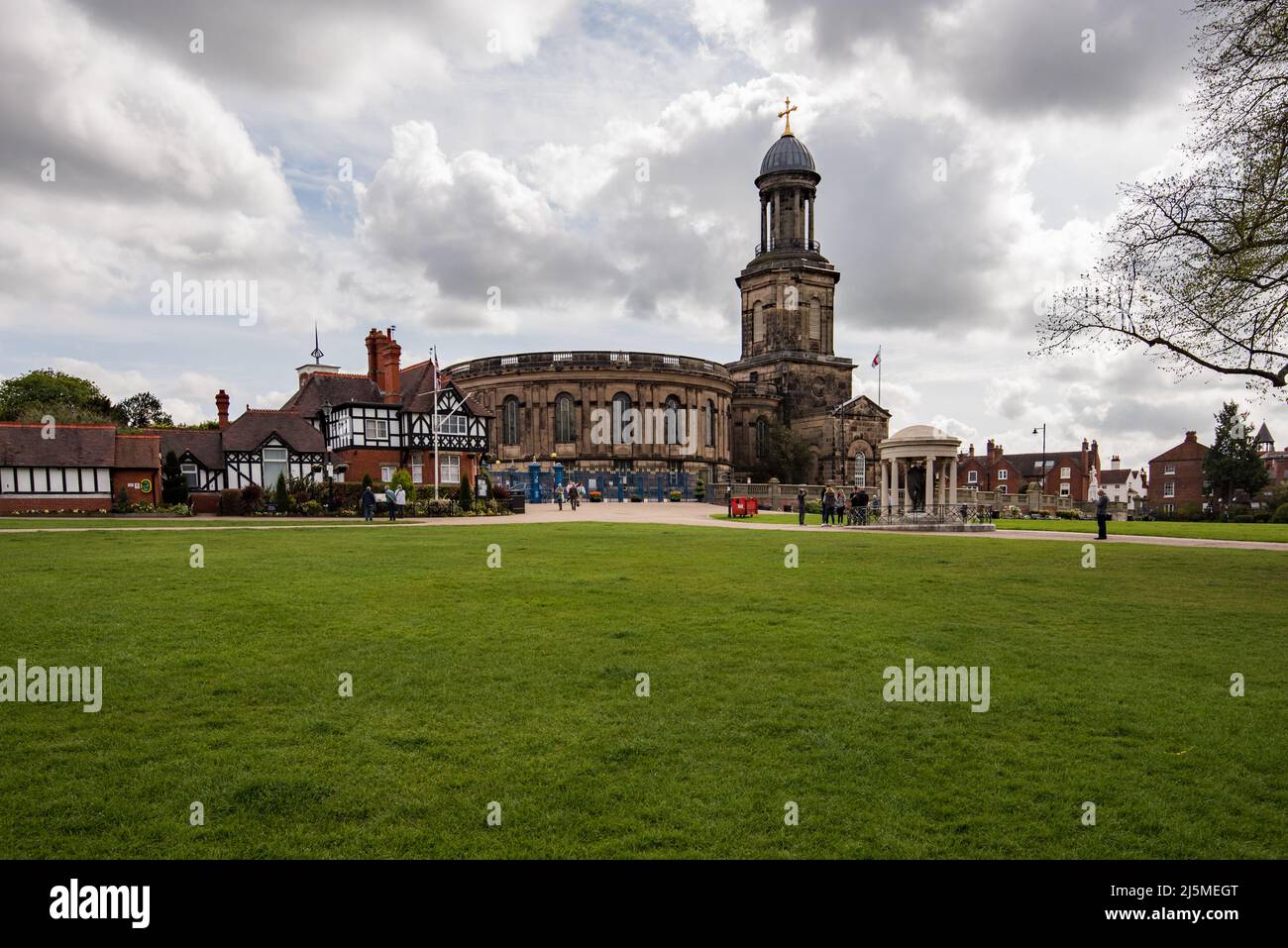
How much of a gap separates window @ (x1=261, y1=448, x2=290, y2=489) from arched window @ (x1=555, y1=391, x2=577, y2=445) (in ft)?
88.2

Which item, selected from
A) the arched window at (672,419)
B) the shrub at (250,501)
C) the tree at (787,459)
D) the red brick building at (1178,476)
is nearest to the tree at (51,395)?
the shrub at (250,501)

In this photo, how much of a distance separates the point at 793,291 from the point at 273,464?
55.5 meters

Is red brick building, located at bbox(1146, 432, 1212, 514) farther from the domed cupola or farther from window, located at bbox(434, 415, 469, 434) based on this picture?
window, located at bbox(434, 415, 469, 434)

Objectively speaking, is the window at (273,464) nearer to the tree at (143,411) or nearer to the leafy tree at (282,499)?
the leafy tree at (282,499)

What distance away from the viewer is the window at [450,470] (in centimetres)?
5261

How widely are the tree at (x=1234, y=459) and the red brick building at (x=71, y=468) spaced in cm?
9083

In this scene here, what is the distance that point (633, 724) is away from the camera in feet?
22.7

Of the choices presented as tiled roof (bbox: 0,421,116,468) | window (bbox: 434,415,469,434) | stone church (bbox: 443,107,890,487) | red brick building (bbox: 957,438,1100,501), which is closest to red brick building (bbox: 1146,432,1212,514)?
red brick building (bbox: 957,438,1100,501)

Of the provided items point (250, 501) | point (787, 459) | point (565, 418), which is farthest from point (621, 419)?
point (250, 501)

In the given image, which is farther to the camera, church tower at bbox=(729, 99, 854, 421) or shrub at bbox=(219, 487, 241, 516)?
church tower at bbox=(729, 99, 854, 421)

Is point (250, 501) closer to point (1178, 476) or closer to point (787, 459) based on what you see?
point (787, 459)

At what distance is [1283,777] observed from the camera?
5930mm

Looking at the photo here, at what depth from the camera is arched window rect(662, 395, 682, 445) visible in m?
73.4
